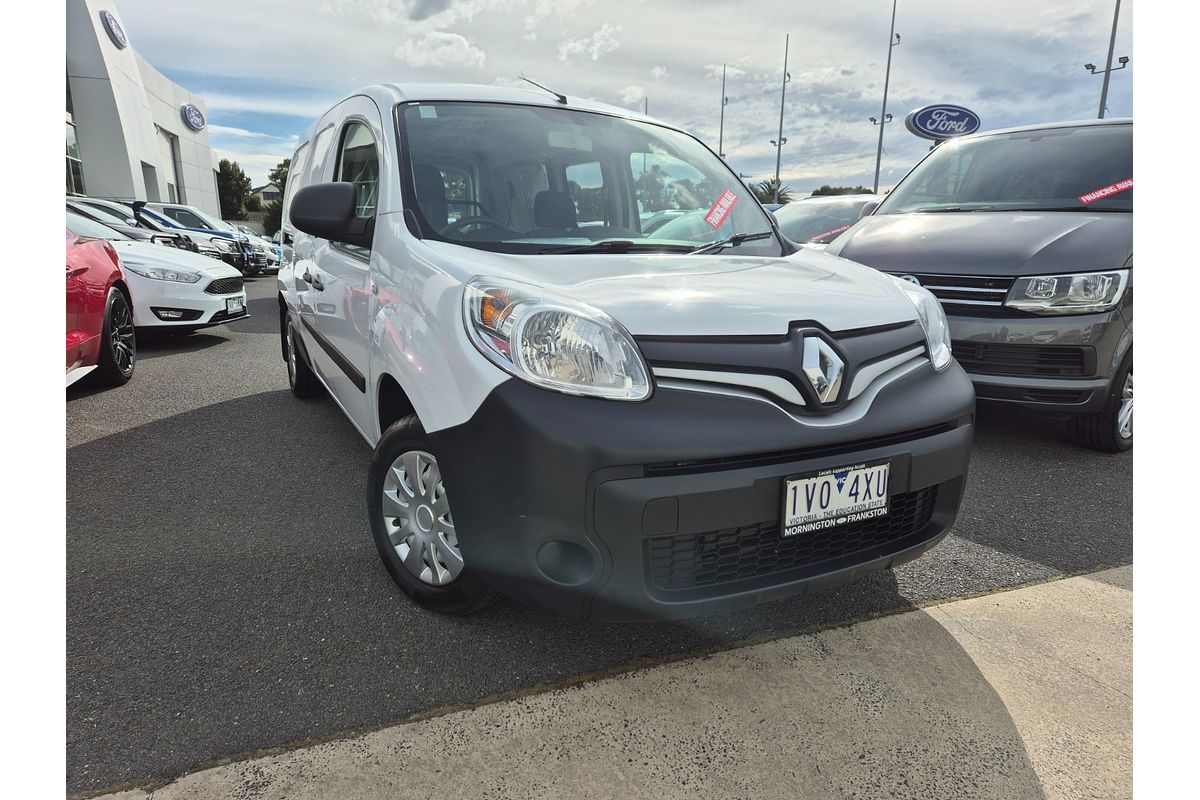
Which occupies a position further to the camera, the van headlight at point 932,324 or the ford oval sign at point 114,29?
the ford oval sign at point 114,29

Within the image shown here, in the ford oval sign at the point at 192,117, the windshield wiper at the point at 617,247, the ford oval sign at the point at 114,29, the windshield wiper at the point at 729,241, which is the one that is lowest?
the windshield wiper at the point at 617,247

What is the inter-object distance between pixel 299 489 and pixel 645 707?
2125 mm

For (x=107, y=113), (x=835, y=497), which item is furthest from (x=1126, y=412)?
→ (x=107, y=113)

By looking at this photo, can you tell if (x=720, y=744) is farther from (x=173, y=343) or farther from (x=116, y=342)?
(x=173, y=343)

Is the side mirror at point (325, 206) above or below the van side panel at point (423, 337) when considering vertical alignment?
above

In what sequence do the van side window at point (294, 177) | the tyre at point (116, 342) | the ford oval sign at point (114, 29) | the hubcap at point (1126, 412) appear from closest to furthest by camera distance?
the hubcap at point (1126, 412) → the van side window at point (294, 177) → the tyre at point (116, 342) → the ford oval sign at point (114, 29)

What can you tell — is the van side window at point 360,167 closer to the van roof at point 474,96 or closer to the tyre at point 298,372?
the van roof at point 474,96

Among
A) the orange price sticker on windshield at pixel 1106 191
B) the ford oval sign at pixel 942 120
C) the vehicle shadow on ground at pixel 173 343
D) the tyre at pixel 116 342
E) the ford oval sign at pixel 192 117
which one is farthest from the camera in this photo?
the ford oval sign at pixel 192 117

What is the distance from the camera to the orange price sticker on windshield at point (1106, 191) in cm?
401

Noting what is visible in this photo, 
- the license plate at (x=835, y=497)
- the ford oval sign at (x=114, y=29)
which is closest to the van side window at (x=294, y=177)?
the license plate at (x=835, y=497)

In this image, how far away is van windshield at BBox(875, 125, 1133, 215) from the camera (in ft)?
13.5

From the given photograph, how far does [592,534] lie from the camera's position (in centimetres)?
166

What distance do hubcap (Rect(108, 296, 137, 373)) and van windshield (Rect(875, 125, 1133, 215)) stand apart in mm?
5503

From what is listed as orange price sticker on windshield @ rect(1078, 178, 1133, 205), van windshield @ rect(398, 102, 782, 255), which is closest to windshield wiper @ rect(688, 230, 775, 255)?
van windshield @ rect(398, 102, 782, 255)
